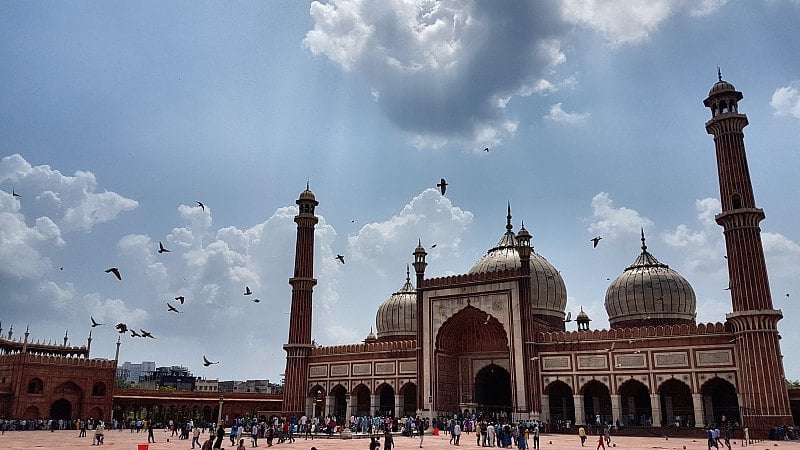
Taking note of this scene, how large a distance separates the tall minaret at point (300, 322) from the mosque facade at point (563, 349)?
0.08m

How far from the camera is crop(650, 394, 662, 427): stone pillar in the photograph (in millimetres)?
29375

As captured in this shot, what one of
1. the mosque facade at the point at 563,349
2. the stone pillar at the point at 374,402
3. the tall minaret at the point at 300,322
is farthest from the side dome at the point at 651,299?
the tall minaret at the point at 300,322

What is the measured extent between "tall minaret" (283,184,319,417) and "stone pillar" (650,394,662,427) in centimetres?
2099

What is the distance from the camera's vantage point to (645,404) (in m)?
33.2

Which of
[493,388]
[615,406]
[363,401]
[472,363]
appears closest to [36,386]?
[363,401]

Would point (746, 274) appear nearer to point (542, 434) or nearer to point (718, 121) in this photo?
point (718, 121)

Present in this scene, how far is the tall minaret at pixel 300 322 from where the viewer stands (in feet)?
133

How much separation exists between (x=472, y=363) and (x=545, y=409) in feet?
19.3

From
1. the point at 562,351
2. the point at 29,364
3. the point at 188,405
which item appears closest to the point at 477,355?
the point at 562,351

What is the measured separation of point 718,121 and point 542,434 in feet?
58.1

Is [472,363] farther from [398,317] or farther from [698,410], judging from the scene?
[698,410]

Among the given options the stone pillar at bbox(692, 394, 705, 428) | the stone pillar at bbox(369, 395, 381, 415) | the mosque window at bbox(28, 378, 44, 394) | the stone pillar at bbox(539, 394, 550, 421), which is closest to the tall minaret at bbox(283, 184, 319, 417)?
the stone pillar at bbox(369, 395, 381, 415)

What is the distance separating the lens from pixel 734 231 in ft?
97.9

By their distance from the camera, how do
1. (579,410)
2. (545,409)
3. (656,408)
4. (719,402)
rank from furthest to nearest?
(545,409), (579,410), (719,402), (656,408)
